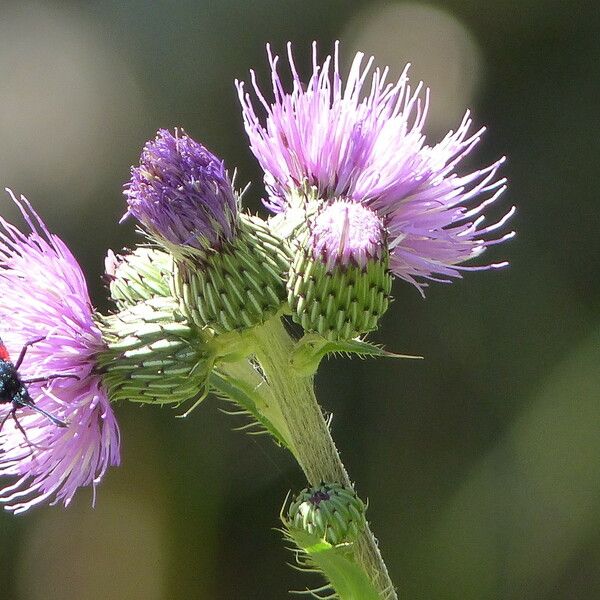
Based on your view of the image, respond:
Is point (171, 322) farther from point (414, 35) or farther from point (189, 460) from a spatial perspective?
point (414, 35)

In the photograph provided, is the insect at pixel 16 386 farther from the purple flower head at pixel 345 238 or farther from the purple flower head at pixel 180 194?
the purple flower head at pixel 345 238

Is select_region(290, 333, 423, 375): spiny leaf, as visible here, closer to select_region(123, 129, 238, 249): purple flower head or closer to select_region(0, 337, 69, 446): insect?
select_region(123, 129, 238, 249): purple flower head

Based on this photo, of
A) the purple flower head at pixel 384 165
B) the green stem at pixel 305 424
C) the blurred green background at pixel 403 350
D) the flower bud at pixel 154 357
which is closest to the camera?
the green stem at pixel 305 424

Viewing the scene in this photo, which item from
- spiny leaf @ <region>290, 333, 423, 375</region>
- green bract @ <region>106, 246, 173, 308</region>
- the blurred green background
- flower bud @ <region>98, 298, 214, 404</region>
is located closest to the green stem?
spiny leaf @ <region>290, 333, 423, 375</region>

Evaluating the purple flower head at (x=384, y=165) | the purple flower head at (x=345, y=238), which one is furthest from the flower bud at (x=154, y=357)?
the purple flower head at (x=384, y=165)

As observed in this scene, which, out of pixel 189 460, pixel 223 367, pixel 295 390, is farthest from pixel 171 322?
pixel 189 460

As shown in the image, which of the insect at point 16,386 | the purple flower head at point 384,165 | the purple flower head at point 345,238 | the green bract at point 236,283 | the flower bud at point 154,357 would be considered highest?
the purple flower head at point 384,165
